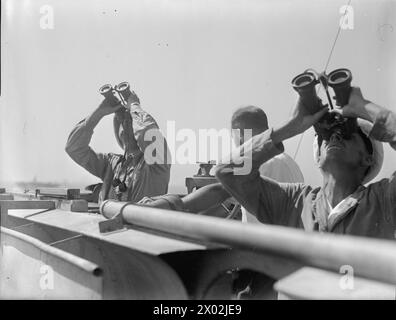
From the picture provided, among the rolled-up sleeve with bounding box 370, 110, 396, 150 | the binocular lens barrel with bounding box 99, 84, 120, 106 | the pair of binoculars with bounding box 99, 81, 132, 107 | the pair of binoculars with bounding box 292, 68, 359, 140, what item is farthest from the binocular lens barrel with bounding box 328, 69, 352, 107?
the binocular lens barrel with bounding box 99, 84, 120, 106

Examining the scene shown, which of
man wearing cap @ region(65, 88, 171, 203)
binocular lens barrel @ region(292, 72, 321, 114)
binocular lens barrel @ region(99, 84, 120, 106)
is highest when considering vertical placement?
binocular lens barrel @ region(99, 84, 120, 106)

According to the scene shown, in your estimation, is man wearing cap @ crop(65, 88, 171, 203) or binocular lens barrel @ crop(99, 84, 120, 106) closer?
binocular lens barrel @ crop(99, 84, 120, 106)

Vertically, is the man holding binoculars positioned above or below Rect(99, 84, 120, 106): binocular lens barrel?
below

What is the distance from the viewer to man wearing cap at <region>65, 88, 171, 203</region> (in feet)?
11.6

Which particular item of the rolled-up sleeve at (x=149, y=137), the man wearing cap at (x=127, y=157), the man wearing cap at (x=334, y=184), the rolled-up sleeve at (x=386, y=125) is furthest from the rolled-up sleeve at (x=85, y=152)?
the rolled-up sleeve at (x=386, y=125)

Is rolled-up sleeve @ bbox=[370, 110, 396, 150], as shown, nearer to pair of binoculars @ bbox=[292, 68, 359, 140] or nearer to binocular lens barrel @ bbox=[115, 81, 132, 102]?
pair of binoculars @ bbox=[292, 68, 359, 140]

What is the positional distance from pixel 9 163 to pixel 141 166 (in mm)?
1368

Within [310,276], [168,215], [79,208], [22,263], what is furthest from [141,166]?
[310,276]

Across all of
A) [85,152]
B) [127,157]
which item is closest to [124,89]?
[127,157]

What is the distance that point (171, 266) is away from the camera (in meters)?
1.38

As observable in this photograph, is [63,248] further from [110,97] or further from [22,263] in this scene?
[110,97]

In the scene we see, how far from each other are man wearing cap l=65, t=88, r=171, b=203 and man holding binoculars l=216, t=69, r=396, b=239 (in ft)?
5.44

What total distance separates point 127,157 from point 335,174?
2263mm

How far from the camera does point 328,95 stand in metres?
1.77
